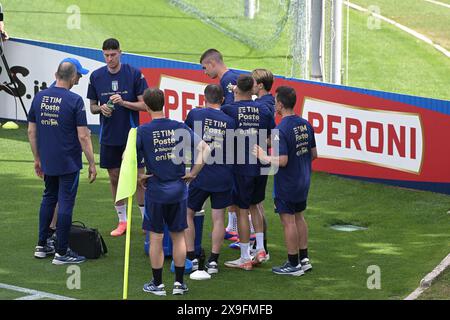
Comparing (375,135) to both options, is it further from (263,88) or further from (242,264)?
(242,264)

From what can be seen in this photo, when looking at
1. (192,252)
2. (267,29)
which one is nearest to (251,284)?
(192,252)

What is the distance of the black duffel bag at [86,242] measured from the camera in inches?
490

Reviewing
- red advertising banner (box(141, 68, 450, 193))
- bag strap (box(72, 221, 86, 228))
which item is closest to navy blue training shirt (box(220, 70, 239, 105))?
bag strap (box(72, 221, 86, 228))

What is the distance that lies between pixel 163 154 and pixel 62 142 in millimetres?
1819

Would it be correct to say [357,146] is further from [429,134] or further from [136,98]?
[136,98]

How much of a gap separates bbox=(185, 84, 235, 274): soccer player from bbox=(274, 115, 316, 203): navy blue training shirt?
555mm

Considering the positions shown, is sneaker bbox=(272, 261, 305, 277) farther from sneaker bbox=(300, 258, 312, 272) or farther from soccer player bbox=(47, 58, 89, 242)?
soccer player bbox=(47, 58, 89, 242)

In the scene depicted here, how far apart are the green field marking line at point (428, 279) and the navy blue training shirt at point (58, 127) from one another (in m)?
4.02

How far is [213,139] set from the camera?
38.3 ft

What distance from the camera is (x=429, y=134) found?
50.5 feet

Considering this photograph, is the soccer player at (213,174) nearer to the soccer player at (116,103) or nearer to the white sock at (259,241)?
the white sock at (259,241)

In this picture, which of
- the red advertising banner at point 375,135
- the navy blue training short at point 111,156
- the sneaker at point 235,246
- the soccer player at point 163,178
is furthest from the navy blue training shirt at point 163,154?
the red advertising banner at point 375,135

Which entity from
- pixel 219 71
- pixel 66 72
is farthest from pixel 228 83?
pixel 66 72

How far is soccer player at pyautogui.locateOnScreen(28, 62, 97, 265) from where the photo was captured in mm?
12109
